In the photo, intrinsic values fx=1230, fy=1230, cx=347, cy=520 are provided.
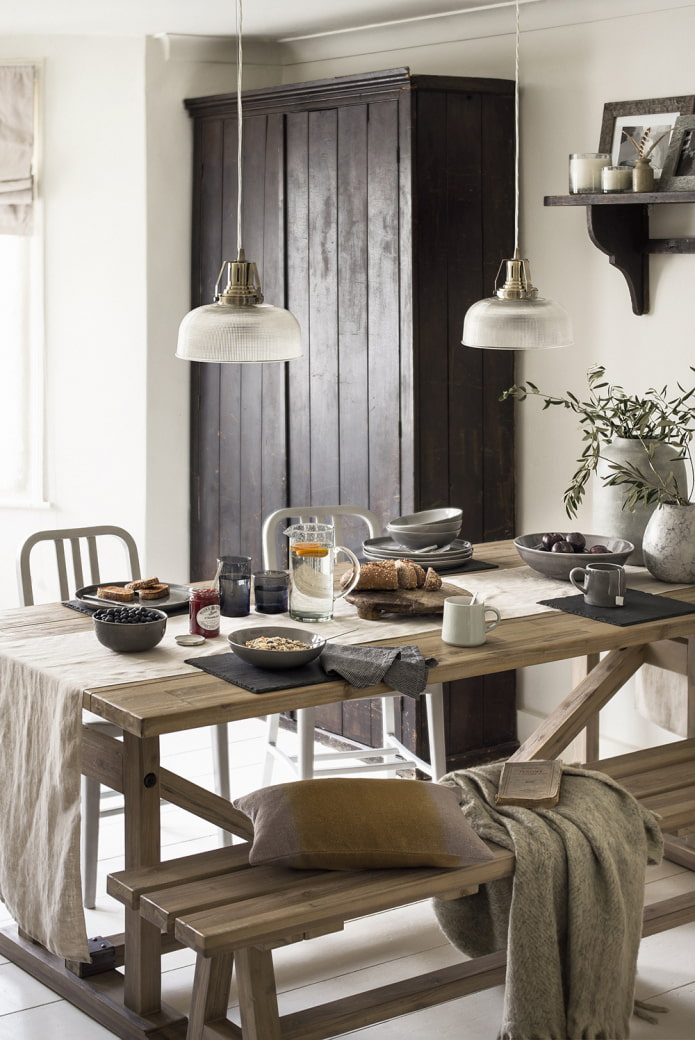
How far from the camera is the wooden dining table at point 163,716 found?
2.22 metres

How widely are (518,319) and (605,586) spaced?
65 centimetres

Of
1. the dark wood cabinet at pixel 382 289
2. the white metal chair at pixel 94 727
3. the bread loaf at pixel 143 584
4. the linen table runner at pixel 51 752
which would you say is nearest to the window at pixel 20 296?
the dark wood cabinet at pixel 382 289

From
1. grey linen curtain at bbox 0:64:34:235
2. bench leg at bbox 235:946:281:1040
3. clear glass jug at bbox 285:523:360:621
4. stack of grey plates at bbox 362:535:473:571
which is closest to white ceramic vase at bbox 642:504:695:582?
stack of grey plates at bbox 362:535:473:571

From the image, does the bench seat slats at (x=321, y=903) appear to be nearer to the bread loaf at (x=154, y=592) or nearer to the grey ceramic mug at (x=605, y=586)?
the grey ceramic mug at (x=605, y=586)

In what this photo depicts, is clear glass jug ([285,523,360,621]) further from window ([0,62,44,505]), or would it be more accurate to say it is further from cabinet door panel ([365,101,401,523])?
window ([0,62,44,505])

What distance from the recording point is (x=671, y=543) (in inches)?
119

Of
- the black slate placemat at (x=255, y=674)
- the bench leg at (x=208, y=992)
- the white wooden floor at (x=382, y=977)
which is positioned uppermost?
the black slate placemat at (x=255, y=674)

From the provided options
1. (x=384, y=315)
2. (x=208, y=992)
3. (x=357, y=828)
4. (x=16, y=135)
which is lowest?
(x=208, y=992)

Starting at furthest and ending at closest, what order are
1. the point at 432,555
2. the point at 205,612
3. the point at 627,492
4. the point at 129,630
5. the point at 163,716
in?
the point at 627,492, the point at 432,555, the point at 205,612, the point at 129,630, the point at 163,716

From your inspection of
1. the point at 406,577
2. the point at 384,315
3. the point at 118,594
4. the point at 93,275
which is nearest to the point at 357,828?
the point at 406,577

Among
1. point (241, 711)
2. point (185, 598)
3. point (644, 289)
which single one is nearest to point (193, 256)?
point (644, 289)

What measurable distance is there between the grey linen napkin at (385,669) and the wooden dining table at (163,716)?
27mm

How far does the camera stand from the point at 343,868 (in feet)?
6.70

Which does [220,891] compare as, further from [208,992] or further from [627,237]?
[627,237]
